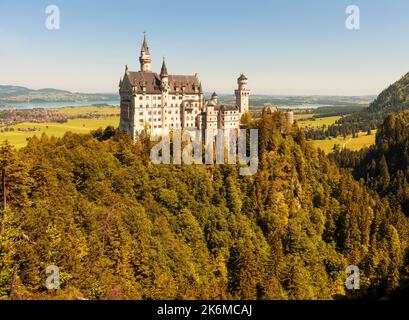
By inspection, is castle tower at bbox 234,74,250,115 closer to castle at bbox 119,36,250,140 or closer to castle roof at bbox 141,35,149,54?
castle at bbox 119,36,250,140

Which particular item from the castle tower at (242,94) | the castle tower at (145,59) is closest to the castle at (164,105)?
the castle tower at (145,59)

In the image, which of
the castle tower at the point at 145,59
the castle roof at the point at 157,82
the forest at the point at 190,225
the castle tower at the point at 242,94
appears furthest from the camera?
the castle tower at the point at 242,94

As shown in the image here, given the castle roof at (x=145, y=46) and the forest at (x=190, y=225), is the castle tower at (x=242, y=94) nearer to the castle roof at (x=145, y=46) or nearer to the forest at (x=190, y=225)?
the forest at (x=190, y=225)

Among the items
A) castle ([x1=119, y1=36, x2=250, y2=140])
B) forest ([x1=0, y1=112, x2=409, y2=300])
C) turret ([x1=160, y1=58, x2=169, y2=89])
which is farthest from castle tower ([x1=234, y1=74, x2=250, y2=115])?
turret ([x1=160, y1=58, x2=169, y2=89])

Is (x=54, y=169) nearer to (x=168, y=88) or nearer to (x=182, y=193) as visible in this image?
(x=182, y=193)

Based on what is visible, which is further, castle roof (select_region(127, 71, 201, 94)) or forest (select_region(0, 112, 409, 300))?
castle roof (select_region(127, 71, 201, 94))

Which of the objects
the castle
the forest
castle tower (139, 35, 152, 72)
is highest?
castle tower (139, 35, 152, 72)

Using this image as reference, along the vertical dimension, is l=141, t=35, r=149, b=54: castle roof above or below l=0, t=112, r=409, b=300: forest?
above
